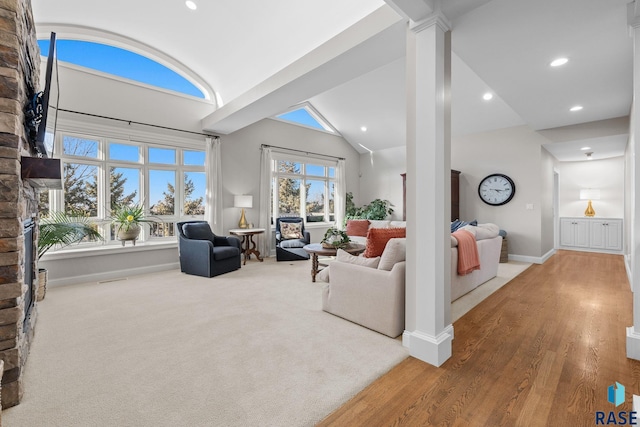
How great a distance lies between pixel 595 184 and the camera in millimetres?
7121

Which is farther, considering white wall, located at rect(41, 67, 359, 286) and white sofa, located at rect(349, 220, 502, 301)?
white wall, located at rect(41, 67, 359, 286)

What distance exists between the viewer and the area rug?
160cm

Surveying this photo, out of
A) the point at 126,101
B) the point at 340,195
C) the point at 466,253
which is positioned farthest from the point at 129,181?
the point at 466,253

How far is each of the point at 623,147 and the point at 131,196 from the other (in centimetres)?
940

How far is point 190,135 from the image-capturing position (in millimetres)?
5438

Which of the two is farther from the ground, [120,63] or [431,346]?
[120,63]

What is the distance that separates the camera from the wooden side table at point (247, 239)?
18.5 ft

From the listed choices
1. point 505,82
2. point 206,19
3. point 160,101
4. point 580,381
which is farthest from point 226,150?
point 580,381

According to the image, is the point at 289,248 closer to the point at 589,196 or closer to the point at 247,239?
the point at 247,239

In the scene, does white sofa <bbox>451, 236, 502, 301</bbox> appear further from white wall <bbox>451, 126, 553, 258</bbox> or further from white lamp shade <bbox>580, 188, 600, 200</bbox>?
white lamp shade <bbox>580, 188, 600, 200</bbox>

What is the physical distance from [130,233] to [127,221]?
20 centimetres

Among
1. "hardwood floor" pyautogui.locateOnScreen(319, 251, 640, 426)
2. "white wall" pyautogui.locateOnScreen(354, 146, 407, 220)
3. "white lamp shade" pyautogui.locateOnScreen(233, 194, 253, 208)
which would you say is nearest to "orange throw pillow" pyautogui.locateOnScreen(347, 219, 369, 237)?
"white wall" pyautogui.locateOnScreen(354, 146, 407, 220)

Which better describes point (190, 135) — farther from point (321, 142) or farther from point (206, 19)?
point (321, 142)

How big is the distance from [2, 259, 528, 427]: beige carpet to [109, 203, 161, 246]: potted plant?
1.24 m
